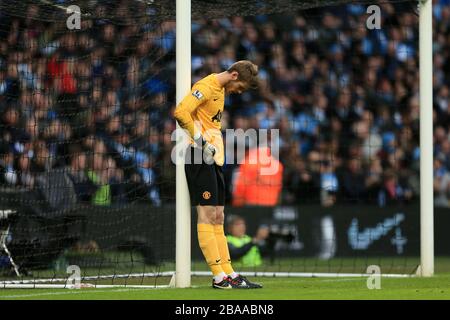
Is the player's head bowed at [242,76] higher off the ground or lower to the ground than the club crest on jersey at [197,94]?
higher

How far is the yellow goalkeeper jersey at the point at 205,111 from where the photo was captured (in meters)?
9.23

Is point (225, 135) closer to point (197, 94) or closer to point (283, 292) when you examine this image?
point (197, 94)

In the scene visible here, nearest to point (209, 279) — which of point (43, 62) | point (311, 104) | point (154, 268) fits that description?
point (154, 268)

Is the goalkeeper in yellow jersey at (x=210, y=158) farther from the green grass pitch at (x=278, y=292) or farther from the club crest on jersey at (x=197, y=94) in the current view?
the green grass pitch at (x=278, y=292)

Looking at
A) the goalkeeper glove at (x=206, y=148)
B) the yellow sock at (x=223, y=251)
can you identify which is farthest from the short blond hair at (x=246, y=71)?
the yellow sock at (x=223, y=251)

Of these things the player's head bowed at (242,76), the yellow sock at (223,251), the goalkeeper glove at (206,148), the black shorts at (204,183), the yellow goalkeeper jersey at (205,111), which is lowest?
the yellow sock at (223,251)

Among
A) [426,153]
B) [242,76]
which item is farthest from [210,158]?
[426,153]

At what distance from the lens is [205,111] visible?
9.51 meters

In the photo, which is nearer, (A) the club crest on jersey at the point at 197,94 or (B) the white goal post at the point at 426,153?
(A) the club crest on jersey at the point at 197,94

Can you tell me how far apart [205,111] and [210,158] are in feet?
1.50

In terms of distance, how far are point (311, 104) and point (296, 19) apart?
1552 mm

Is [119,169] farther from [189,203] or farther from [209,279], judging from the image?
[189,203]

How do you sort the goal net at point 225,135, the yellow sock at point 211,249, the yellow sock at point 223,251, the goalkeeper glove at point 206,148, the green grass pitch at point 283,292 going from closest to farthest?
the green grass pitch at point 283,292, the goalkeeper glove at point 206,148, the yellow sock at point 211,249, the yellow sock at point 223,251, the goal net at point 225,135

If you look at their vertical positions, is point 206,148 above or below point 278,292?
above
